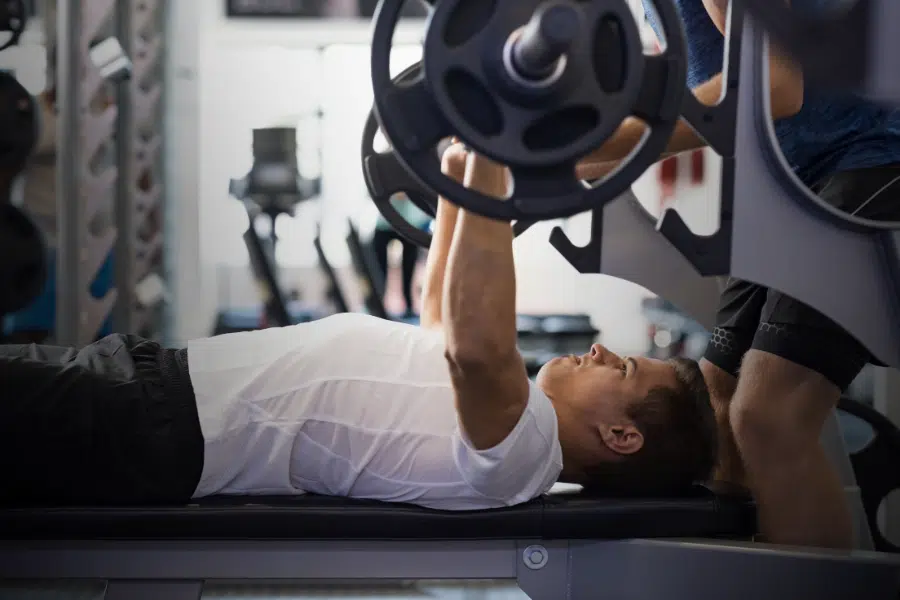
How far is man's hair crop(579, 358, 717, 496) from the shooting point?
1.39 metres

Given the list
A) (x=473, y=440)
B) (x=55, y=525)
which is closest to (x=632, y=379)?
(x=473, y=440)

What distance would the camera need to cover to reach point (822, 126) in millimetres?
1470

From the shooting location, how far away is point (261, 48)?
5.17 metres

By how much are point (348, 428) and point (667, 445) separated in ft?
1.65

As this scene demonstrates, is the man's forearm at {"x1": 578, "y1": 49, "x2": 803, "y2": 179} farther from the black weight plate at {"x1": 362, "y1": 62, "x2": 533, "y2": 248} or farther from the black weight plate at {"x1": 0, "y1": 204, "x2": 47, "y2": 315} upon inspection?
the black weight plate at {"x1": 0, "y1": 204, "x2": 47, "y2": 315}

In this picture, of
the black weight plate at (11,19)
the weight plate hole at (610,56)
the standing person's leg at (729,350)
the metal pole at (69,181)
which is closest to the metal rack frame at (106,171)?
the metal pole at (69,181)

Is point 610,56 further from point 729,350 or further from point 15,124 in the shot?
point 15,124

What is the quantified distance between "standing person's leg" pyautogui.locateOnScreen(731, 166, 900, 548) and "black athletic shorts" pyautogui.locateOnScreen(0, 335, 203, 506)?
89cm

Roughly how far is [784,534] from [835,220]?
548 millimetres

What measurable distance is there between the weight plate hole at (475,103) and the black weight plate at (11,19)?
2078 mm

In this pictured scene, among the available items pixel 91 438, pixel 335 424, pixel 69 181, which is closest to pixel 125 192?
pixel 69 181

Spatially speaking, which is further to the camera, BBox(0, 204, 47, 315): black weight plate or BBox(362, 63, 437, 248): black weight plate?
BBox(0, 204, 47, 315): black weight plate

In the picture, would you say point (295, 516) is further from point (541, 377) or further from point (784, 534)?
point (784, 534)

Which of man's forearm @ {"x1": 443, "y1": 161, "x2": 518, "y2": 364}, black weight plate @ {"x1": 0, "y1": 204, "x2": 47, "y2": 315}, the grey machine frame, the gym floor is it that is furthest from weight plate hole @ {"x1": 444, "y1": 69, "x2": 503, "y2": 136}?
black weight plate @ {"x1": 0, "y1": 204, "x2": 47, "y2": 315}
